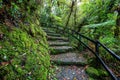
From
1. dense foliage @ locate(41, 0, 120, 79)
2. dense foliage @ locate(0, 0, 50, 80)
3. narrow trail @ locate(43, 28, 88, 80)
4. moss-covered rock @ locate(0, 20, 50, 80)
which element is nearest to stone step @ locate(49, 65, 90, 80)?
narrow trail @ locate(43, 28, 88, 80)

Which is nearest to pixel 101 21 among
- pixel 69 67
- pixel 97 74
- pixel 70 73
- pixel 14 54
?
pixel 69 67

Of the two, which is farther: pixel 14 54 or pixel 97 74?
pixel 97 74

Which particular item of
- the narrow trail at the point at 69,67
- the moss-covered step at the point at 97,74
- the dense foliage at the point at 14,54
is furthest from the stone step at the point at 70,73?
the dense foliage at the point at 14,54

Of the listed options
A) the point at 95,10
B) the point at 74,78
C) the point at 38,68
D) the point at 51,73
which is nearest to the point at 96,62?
the point at 74,78

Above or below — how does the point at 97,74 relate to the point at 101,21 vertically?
below

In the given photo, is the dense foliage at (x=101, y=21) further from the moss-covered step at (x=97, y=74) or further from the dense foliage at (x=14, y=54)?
the dense foliage at (x=14, y=54)

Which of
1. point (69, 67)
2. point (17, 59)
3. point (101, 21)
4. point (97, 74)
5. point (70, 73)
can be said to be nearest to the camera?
point (17, 59)

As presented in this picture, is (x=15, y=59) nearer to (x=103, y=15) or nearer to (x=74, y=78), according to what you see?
(x=74, y=78)

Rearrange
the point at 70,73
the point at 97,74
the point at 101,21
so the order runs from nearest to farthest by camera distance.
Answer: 1. the point at 97,74
2. the point at 70,73
3. the point at 101,21

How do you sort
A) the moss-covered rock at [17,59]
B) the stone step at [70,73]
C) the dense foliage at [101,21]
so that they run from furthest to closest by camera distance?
the dense foliage at [101,21] → the stone step at [70,73] → the moss-covered rock at [17,59]

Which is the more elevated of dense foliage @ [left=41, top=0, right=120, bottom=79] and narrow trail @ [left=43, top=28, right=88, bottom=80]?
dense foliage @ [left=41, top=0, right=120, bottom=79]

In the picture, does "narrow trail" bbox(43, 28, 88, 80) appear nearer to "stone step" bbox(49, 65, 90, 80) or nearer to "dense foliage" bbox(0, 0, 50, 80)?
"stone step" bbox(49, 65, 90, 80)

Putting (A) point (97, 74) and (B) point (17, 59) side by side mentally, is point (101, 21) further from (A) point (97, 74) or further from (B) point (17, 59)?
(B) point (17, 59)

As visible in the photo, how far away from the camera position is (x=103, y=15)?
9109mm
